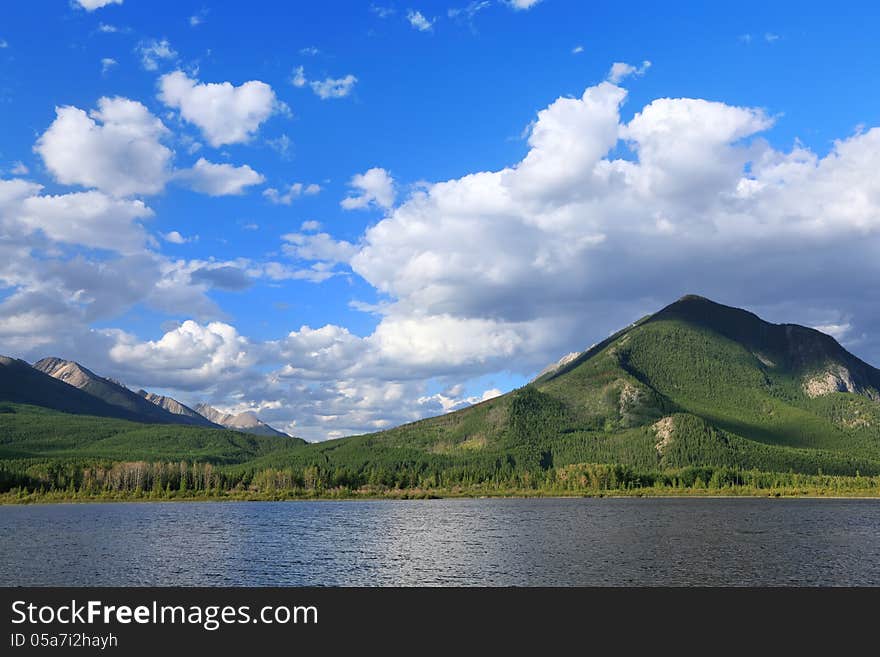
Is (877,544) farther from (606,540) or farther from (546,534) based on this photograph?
(546,534)

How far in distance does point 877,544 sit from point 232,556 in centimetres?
12216

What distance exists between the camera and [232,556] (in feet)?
399

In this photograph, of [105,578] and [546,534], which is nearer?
[105,578]

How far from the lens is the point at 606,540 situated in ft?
468

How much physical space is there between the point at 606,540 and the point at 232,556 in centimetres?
7335
